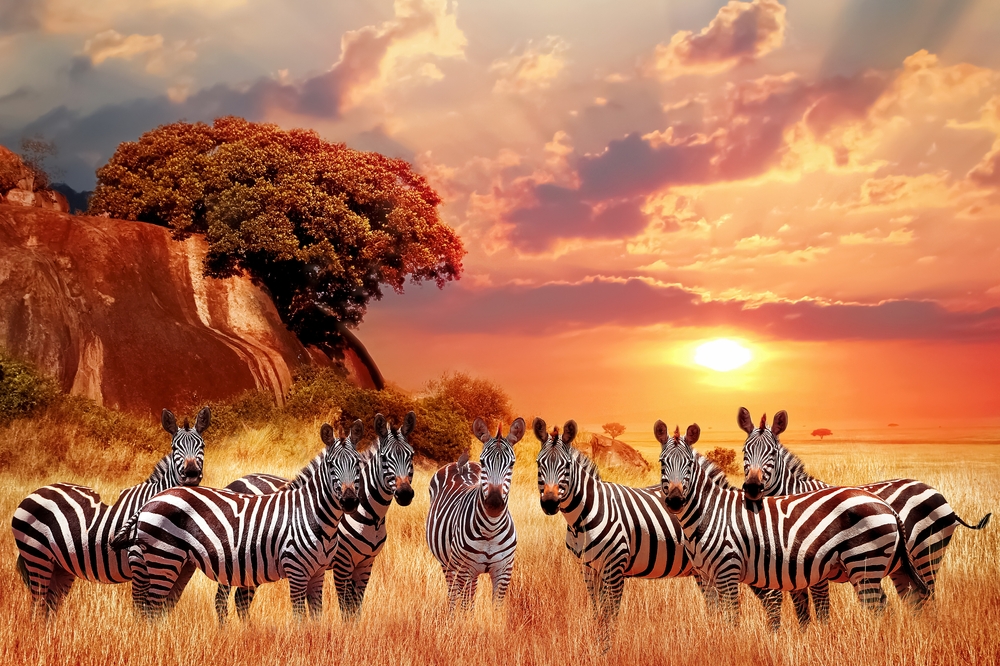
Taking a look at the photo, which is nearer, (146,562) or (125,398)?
(146,562)

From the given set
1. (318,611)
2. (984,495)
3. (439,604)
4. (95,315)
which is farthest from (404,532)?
(95,315)

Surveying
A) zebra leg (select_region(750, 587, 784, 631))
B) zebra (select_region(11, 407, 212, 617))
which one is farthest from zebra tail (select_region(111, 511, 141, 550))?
zebra leg (select_region(750, 587, 784, 631))

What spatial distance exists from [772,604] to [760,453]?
1.44 m

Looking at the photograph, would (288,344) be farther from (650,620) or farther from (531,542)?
(650,620)

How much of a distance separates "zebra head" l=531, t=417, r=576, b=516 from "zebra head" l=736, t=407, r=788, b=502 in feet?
5.43

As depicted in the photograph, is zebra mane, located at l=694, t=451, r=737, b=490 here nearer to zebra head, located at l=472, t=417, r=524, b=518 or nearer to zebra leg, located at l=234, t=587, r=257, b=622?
zebra head, located at l=472, t=417, r=524, b=518

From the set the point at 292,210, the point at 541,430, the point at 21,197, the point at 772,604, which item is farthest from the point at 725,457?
the point at 21,197

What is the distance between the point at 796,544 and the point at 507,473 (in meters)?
2.71

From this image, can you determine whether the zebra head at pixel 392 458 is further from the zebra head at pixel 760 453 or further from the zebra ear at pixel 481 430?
the zebra head at pixel 760 453

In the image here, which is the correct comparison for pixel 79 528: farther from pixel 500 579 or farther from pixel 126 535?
pixel 500 579

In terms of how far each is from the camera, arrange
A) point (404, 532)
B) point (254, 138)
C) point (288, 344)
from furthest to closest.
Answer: point (254, 138)
point (288, 344)
point (404, 532)

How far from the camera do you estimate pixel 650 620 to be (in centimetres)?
893

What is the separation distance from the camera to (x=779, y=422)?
362 inches

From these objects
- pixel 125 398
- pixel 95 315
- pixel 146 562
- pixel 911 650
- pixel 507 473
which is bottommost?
pixel 911 650
